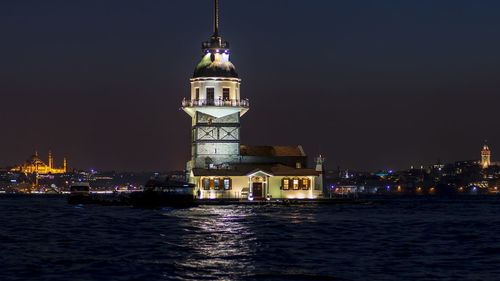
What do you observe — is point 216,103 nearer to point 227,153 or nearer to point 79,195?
point 227,153

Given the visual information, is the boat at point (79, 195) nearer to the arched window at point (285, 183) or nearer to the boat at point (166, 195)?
the boat at point (166, 195)

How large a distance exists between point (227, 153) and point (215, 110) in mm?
4591

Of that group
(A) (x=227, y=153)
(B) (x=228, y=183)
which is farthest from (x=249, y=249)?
(A) (x=227, y=153)

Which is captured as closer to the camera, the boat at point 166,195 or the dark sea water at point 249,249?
the dark sea water at point 249,249

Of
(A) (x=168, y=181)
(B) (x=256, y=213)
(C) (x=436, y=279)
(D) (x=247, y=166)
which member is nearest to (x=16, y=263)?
(C) (x=436, y=279)

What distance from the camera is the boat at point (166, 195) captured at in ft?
324

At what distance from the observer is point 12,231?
64.3 meters

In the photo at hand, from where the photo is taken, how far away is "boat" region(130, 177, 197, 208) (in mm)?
98781

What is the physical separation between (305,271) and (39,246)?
16.5 m

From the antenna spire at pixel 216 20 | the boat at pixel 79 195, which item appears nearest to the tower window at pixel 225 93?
the antenna spire at pixel 216 20

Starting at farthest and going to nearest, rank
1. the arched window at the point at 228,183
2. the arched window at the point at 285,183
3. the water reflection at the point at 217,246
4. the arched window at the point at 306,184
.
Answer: the arched window at the point at 306,184 < the arched window at the point at 285,183 < the arched window at the point at 228,183 < the water reflection at the point at 217,246

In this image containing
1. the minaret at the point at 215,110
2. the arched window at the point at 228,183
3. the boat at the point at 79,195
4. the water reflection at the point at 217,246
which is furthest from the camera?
the boat at the point at 79,195

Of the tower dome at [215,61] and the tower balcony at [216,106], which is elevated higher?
the tower dome at [215,61]

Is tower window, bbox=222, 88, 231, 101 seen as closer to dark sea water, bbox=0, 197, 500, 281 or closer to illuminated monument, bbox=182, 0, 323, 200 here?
illuminated monument, bbox=182, 0, 323, 200
